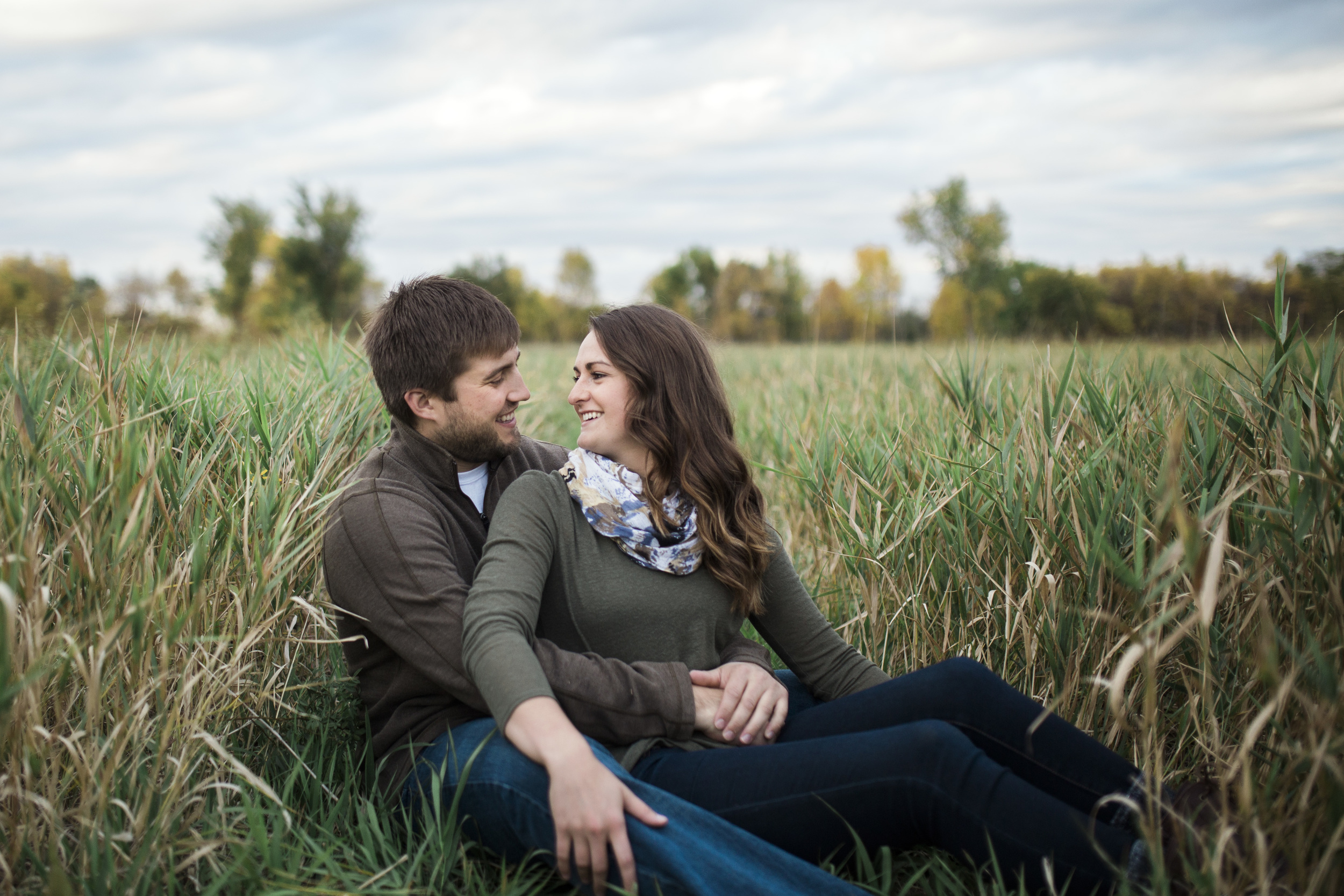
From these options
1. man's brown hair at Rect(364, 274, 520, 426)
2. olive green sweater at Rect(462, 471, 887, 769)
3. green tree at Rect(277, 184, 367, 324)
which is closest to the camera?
olive green sweater at Rect(462, 471, 887, 769)

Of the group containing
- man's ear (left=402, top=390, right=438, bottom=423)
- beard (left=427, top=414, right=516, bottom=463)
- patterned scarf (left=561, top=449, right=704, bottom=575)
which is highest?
man's ear (left=402, top=390, right=438, bottom=423)

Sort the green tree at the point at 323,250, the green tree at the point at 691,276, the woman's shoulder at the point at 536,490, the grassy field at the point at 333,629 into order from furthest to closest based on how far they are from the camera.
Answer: the green tree at the point at 691,276 → the green tree at the point at 323,250 → the woman's shoulder at the point at 536,490 → the grassy field at the point at 333,629

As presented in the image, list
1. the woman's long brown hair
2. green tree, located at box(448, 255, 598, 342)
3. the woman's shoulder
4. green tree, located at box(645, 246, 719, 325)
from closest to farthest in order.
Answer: the woman's shoulder → the woman's long brown hair → green tree, located at box(448, 255, 598, 342) → green tree, located at box(645, 246, 719, 325)

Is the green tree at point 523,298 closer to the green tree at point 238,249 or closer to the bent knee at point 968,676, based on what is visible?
the green tree at point 238,249

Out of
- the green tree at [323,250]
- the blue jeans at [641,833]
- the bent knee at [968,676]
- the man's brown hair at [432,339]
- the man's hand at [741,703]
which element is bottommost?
the blue jeans at [641,833]

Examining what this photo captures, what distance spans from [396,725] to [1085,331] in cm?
612

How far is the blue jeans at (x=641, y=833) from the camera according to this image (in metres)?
1.45

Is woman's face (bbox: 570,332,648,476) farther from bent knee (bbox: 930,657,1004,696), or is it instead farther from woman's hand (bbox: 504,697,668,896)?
bent knee (bbox: 930,657,1004,696)

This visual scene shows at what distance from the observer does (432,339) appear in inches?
79.8

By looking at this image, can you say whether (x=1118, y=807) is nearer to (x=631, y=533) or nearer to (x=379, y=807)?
(x=631, y=533)

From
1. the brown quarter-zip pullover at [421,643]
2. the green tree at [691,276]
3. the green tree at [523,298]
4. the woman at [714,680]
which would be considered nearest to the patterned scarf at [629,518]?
the woman at [714,680]

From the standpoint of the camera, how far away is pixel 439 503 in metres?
1.94

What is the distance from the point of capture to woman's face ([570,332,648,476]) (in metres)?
1.96

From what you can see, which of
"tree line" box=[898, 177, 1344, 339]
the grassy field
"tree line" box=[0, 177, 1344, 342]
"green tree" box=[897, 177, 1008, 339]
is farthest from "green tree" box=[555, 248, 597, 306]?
the grassy field
